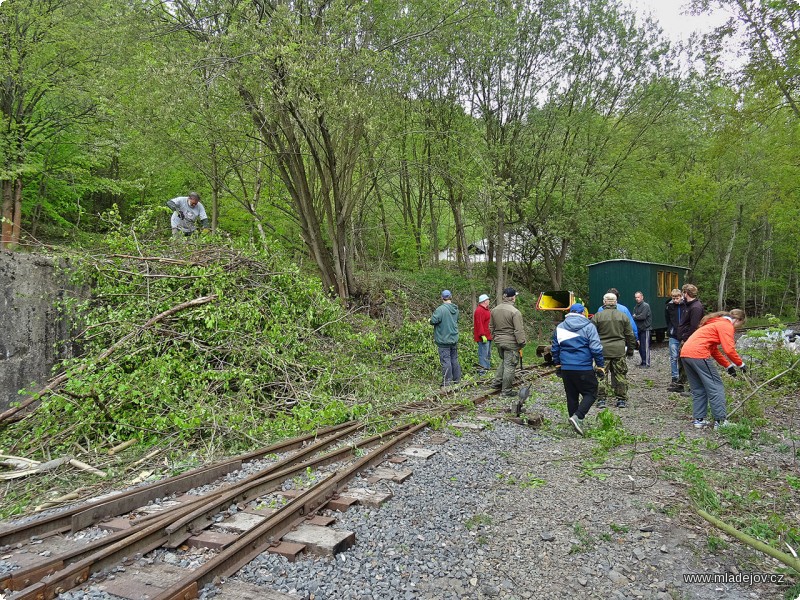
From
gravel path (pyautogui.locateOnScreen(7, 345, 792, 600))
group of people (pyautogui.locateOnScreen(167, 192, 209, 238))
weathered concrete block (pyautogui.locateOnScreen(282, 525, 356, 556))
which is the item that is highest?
group of people (pyautogui.locateOnScreen(167, 192, 209, 238))

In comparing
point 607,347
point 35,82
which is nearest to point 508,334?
point 607,347

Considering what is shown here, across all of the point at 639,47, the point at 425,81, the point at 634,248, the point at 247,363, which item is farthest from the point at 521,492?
the point at 634,248

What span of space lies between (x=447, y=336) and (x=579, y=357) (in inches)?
134

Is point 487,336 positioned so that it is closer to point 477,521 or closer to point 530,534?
point 477,521

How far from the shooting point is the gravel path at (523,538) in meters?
3.37

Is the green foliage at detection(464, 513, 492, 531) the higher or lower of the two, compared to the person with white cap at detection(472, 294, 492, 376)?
lower

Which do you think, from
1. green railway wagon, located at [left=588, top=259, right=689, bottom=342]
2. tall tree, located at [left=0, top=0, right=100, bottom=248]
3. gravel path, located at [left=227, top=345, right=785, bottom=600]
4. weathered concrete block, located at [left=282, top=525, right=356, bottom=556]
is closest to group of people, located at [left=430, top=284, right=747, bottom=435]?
gravel path, located at [left=227, top=345, right=785, bottom=600]

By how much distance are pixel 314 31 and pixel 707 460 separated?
34.6 feet

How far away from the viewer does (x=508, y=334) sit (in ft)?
29.7

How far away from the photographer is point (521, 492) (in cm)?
502

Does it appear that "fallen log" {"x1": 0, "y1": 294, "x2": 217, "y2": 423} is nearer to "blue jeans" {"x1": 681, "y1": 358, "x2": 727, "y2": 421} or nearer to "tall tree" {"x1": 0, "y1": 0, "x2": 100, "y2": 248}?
"blue jeans" {"x1": 681, "y1": 358, "x2": 727, "y2": 421}

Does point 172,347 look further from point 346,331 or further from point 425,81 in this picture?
point 425,81

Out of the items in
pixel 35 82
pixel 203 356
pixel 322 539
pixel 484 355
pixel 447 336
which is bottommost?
pixel 322 539

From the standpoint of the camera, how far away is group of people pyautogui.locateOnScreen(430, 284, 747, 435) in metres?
6.92
